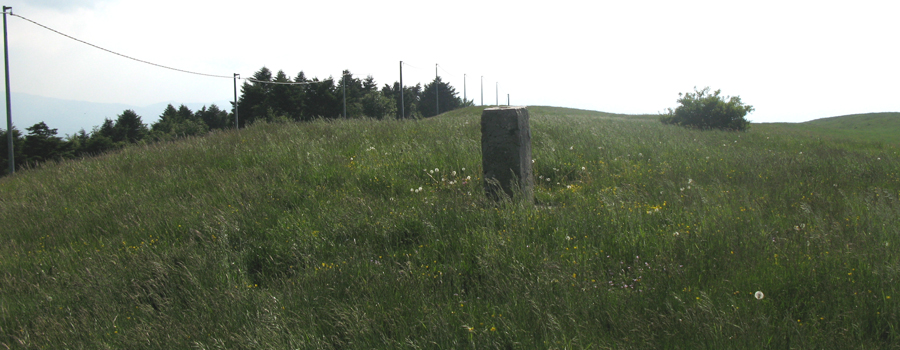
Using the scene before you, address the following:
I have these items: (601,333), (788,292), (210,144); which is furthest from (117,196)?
(788,292)

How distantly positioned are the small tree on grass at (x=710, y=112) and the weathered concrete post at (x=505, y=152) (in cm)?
1594

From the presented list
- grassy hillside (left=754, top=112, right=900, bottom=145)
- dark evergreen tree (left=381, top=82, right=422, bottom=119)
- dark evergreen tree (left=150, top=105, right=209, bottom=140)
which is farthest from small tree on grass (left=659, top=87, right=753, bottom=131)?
dark evergreen tree (left=150, top=105, right=209, bottom=140)

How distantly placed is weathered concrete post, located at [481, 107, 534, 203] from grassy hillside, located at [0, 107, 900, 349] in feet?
0.98

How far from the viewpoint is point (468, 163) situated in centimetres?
671

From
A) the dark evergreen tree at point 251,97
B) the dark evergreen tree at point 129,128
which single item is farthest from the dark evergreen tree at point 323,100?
the dark evergreen tree at point 129,128

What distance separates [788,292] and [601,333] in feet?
4.34

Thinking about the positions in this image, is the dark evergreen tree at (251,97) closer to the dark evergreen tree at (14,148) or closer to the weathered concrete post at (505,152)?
the dark evergreen tree at (14,148)

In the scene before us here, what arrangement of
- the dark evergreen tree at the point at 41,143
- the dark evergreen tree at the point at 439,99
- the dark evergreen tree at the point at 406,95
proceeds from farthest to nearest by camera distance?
1. the dark evergreen tree at the point at 439,99
2. the dark evergreen tree at the point at 406,95
3. the dark evergreen tree at the point at 41,143


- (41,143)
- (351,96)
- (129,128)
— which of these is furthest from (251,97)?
(41,143)

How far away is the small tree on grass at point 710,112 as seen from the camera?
18.8 meters

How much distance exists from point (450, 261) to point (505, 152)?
5.96 ft

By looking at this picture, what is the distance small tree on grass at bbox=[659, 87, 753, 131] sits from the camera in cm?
1878

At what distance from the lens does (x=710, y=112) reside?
63.2 ft

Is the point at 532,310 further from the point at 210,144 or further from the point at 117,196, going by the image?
the point at 210,144
